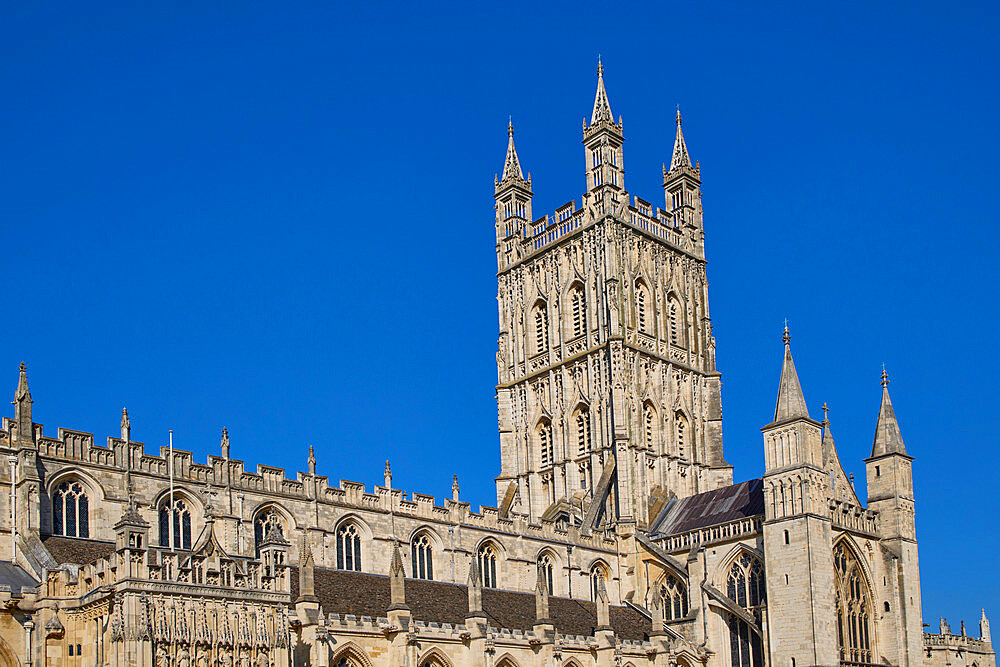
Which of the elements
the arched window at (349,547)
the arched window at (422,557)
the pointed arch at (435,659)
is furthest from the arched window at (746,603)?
the arched window at (349,547)

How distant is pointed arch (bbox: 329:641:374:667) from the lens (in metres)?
40.3

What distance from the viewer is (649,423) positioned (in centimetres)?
6794

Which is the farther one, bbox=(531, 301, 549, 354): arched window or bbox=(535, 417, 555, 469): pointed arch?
bbox=(531, 301, 549, 354): arched window

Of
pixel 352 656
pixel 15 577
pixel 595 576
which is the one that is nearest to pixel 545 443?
pixel 595 576

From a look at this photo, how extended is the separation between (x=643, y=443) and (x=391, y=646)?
2754cm

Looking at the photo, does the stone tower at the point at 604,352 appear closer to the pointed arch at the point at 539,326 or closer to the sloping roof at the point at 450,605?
the pointed arch at the point at 539,326

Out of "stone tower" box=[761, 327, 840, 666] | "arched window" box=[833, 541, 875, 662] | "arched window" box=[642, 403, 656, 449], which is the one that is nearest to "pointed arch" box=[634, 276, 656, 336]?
"arched window" box=[642, 403, 656, 449]

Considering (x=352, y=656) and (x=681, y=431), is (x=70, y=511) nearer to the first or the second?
(x=352, y=656)

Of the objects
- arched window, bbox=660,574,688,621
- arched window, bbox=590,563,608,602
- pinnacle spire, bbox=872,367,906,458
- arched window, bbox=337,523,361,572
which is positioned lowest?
arched window, bbox=660,574,688,621

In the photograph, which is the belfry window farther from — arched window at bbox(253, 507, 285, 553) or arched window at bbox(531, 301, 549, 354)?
arched window at bbox(253, 507, 285, 553)

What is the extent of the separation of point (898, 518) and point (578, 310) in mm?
22528

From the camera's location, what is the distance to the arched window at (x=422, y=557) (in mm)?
53250

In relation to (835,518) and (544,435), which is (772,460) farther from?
(544,435)

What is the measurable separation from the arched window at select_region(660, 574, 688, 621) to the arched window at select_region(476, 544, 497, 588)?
27.4 ft
